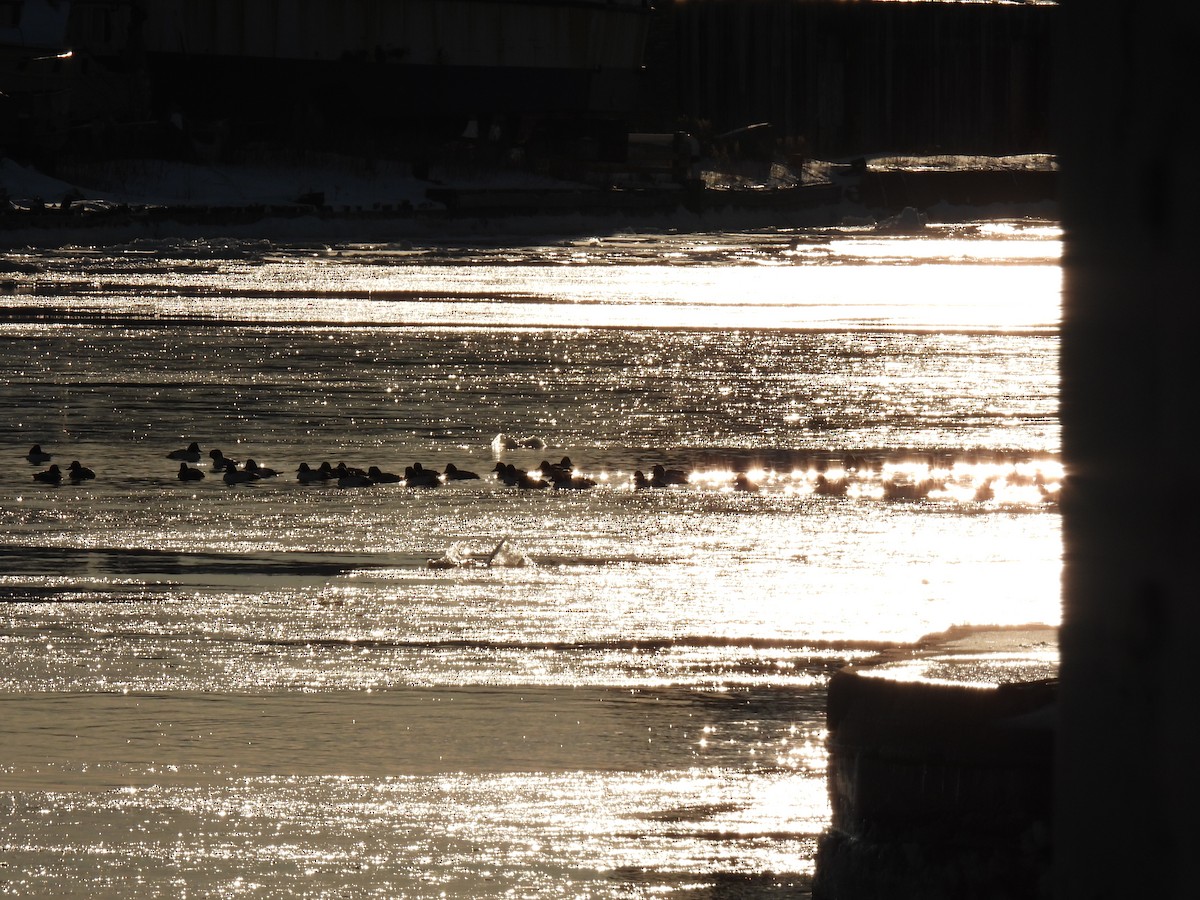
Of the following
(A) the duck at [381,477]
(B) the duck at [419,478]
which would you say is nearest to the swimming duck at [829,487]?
(B) the duck at [419,478]

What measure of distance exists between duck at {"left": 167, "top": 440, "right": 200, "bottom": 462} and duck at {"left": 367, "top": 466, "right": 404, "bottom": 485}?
1.31m

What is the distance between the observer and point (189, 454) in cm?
1152

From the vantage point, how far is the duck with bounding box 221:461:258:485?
10.6m

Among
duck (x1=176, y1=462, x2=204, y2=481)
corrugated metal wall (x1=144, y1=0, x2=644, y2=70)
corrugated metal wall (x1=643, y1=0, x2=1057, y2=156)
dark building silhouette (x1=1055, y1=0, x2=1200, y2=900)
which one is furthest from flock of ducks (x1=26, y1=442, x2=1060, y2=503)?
corrugated metal wall (x1=643, y1=0, x2=1057, y2=156)

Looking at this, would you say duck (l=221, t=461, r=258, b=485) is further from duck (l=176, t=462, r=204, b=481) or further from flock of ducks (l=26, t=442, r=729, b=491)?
duck (l=176, t=462, r=204, b=481)

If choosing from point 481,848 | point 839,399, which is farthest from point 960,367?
point 481,848

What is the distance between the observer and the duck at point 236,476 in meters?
10.6

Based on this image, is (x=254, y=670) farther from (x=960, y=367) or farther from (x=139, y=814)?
(x=960, y=367)

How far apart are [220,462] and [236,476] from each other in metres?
0.36

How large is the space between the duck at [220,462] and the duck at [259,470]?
9 centimetres

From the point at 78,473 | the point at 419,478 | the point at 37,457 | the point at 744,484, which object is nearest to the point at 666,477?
the point at 744,484

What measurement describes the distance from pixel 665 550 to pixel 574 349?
29.6ft

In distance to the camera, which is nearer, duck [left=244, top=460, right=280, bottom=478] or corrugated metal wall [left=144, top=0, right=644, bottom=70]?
duck [left=244, top=460, right=280, bottom=478]

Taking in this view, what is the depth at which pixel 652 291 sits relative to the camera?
24422mm
